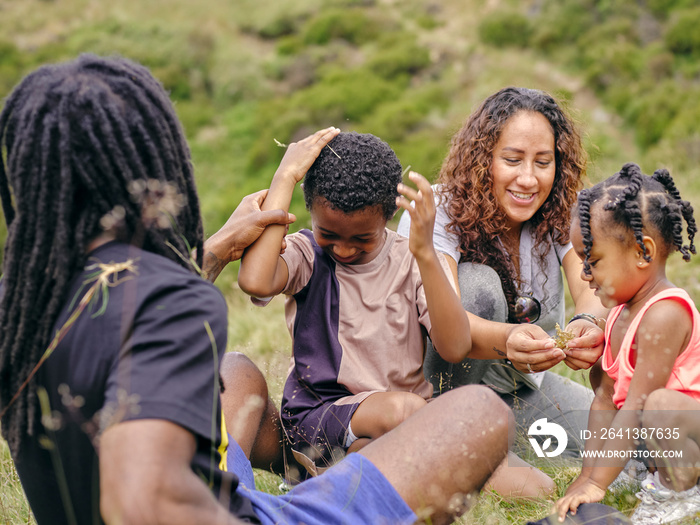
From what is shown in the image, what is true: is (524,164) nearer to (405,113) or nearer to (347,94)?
(405,113)

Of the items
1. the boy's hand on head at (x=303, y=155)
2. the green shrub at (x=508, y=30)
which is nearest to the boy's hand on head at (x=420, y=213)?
the boy's hand on head at (x=303, y=155)

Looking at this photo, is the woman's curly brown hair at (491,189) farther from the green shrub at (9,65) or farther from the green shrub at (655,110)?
the green shrub at (9,65)

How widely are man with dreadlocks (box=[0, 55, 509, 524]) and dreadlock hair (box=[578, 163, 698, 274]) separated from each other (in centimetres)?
122

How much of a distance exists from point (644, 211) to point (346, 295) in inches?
44.8

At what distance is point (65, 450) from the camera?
1.41 metres

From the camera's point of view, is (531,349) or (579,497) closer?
(579,497)

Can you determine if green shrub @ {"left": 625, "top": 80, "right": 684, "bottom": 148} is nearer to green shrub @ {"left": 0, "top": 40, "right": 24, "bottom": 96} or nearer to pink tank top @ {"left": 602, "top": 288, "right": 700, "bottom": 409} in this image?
pink tank top @ {"left": 602, "top": 288, "right": 700, "bottom": 409}

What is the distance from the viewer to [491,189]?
313 centimetres

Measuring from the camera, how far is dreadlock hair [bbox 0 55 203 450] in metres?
1.38

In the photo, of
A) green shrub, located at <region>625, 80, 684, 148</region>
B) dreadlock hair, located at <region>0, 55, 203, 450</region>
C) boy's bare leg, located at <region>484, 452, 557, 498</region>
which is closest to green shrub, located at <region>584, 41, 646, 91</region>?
green shrub, located at <region>625, 80, 684, 148</region>

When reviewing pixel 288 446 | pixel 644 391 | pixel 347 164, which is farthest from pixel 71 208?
pixel 644 391

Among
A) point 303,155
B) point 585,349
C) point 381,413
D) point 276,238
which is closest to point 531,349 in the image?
point 585,349

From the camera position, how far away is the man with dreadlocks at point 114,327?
1.21 m

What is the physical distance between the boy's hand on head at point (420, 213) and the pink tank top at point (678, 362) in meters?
0.78
